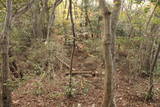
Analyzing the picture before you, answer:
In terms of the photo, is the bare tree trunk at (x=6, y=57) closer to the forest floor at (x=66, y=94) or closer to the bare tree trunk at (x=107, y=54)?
the forest floor at (x=66, y=94)

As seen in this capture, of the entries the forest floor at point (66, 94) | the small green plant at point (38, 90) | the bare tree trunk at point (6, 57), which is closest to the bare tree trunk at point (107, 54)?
the forest floor at point (66, 94)

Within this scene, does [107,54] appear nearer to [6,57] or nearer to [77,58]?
[6,57]

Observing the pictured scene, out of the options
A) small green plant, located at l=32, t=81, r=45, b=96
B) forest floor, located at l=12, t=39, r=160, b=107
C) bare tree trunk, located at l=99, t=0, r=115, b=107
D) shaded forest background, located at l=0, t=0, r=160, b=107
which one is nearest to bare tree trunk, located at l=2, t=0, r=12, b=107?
shaded forest background, located at l=0, t=0, r=160, b=107

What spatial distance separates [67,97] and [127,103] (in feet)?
5.69

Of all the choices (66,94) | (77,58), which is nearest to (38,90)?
(66,94)

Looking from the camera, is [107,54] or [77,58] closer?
[107,54]

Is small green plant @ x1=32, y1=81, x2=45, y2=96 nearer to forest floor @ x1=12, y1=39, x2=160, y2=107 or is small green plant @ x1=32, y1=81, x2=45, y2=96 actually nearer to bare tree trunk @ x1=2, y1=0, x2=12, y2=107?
forest floor @ x1=12, y1=39, x2=160, y2=107

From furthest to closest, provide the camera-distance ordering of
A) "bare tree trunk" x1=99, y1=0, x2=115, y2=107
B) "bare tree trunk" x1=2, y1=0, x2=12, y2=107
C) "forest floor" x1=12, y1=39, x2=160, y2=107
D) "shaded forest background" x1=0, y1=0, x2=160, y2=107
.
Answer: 1. "forest floor" x1=12, y1=39, x2=160, y2=107
2. "shaded forest background" x1=0, y1=0, x2=160, y2=107
3. "bare tree trunk" x1=2, y1=0, x2=12, y2=107
4. "bare tree trunk" x1=99, y1=0, x2=115, y2=107

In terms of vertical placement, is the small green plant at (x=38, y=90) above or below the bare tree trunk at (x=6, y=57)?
below

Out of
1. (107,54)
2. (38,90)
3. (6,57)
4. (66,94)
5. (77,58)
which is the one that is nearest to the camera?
(107,54)

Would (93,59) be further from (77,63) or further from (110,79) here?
(110,79)

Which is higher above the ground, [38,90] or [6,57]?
[6,57]

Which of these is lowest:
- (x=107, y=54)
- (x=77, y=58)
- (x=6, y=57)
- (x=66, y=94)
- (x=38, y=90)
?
(x=66, y=94)

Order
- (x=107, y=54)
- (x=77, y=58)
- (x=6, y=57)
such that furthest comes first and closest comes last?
(x=77, y=58), (x=6, y=57), (x=107, y=54)
